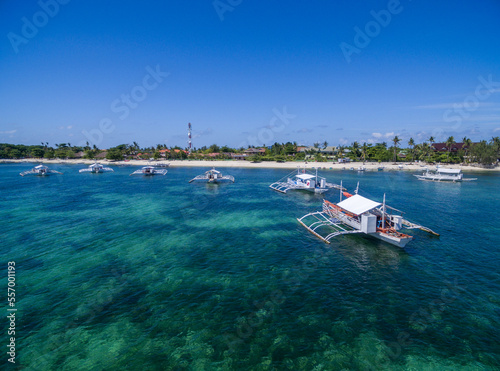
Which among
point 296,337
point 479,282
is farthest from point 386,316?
point 479,282

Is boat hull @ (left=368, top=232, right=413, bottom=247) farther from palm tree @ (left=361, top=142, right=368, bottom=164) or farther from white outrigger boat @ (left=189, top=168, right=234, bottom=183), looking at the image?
palm tree @ (left=361, top=142, right=368, bottom=164)

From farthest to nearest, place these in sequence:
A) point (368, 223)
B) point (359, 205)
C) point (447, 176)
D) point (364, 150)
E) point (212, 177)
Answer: point (364, 150) → point (447, 176) → point (212, 177) → point (359, 205) → point (368, 223)

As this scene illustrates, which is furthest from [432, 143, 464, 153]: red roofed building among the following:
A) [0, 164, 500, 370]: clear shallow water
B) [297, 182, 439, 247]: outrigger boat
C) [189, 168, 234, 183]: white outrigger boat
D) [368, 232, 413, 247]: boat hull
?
[368, 232, 413, 247]: boat hull

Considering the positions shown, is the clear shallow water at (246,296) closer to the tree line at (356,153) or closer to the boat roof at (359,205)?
the boat roof at (359,205)

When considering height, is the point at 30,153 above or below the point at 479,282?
above

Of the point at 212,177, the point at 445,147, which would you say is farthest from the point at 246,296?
the point at 445,147

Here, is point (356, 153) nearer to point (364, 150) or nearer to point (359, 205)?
point (364, 150)

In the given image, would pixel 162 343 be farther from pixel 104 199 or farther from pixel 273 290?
pixel 104 199

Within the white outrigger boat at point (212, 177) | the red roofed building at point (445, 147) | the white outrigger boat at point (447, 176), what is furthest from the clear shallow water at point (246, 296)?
the red roofed building at point (445, 147)
